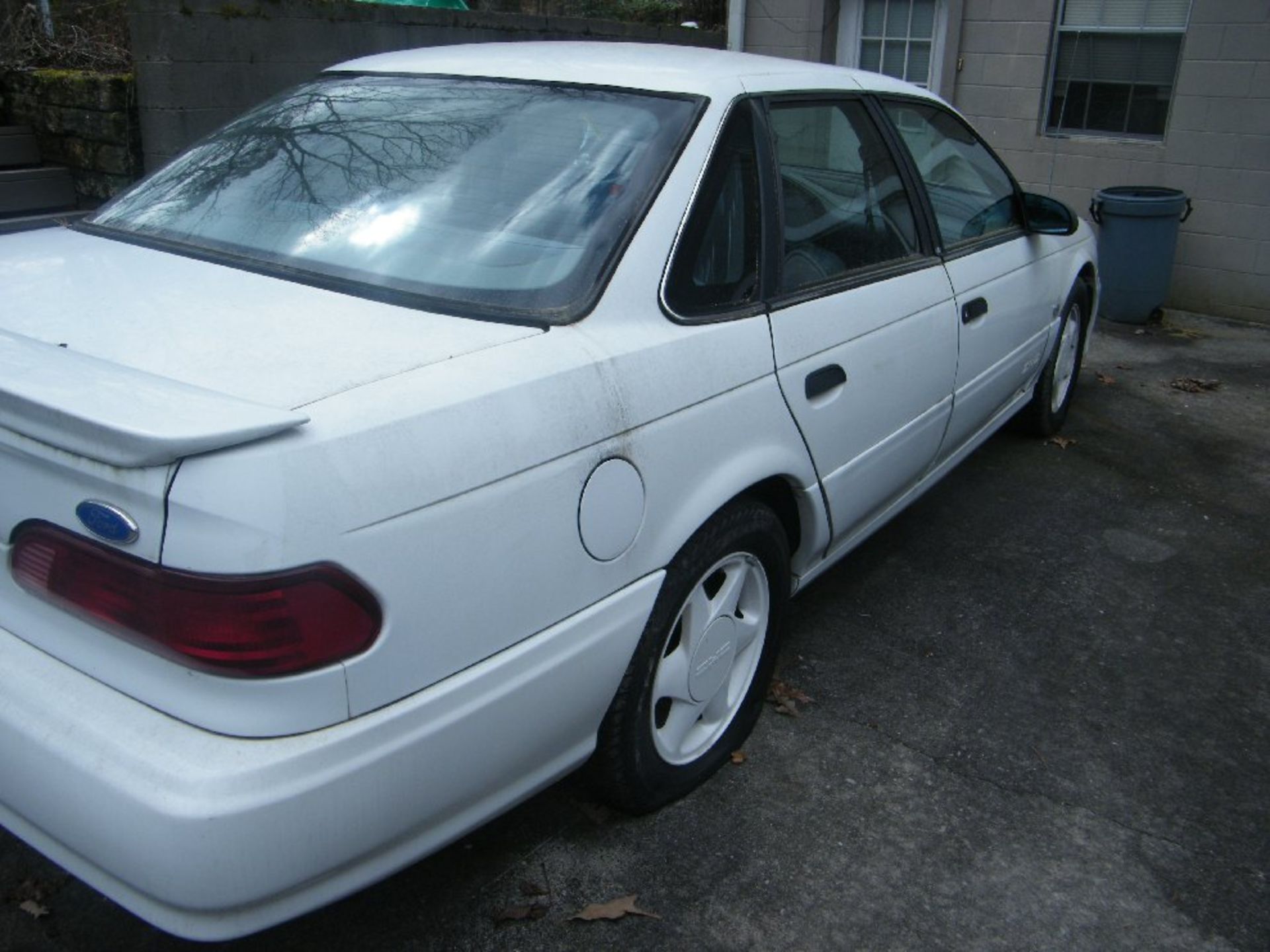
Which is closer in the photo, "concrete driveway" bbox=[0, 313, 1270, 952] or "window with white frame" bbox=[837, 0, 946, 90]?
"concrete driveway" bbox=[0, 313, 1270, 952]

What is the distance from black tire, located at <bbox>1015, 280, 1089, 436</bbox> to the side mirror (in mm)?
444

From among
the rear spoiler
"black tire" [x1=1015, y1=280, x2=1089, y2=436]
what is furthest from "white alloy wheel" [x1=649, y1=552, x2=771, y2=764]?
"black tire" [x1=1015, y1=280, x2=1089, y2=436]

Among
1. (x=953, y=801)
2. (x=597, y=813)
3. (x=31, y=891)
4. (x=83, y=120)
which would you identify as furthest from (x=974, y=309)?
(x=83, y=120)

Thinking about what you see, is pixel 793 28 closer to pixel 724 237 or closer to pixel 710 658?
pixel 724 237

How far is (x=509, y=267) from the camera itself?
94.8 inches

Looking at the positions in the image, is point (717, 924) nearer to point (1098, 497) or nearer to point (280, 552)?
point (280, 552)

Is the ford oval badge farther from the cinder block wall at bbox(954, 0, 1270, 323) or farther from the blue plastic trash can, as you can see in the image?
the cinder block wall at bbox(954, 0, 1270, 323)

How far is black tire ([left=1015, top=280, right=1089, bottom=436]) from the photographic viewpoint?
522 centimetres

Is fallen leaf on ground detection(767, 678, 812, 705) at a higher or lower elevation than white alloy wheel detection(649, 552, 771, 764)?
lower

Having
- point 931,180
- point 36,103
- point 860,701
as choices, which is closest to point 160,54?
point 36,103

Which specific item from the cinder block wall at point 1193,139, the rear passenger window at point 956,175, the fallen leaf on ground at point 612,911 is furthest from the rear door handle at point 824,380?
the cinder block wall at point 1193,139

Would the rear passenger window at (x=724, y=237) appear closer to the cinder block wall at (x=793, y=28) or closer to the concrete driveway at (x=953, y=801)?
the concrete driveway at (x=953, y=801)

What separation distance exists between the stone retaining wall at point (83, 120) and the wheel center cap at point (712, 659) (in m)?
4.76

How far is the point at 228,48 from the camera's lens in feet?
19.7
